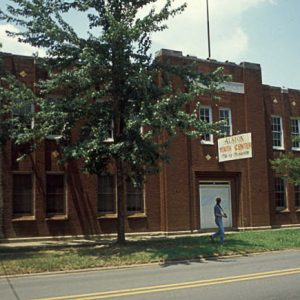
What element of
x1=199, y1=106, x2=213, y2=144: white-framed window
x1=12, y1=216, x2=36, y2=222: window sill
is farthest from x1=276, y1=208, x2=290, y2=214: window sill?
x1=12, y1=216, x2=36, y2=222: window sill

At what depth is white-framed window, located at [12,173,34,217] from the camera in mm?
22156

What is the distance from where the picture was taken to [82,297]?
31.6 feet

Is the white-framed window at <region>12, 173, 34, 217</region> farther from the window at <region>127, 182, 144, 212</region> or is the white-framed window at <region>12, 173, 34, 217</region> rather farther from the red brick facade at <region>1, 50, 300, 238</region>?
the window at <region>127, 182, 144, 212</region>

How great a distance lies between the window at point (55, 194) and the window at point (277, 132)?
12.9m

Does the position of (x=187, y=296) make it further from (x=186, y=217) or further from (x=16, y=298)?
(x=186, y=217)

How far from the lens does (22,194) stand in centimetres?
2233

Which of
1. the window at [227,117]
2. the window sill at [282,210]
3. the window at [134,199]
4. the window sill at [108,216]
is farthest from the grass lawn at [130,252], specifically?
the window sill at [282,210]

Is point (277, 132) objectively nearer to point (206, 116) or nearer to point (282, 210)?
point (282, 210)

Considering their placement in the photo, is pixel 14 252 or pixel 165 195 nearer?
pixel 14 252

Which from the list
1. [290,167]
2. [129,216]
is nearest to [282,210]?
[290,167]

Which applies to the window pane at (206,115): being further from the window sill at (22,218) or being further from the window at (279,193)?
the window sill at (22,218)

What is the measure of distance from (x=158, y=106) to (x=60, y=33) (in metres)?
4.06

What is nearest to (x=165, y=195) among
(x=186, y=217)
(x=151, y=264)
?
(x=186, y=217)

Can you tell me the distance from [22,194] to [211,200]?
9.59 meters
